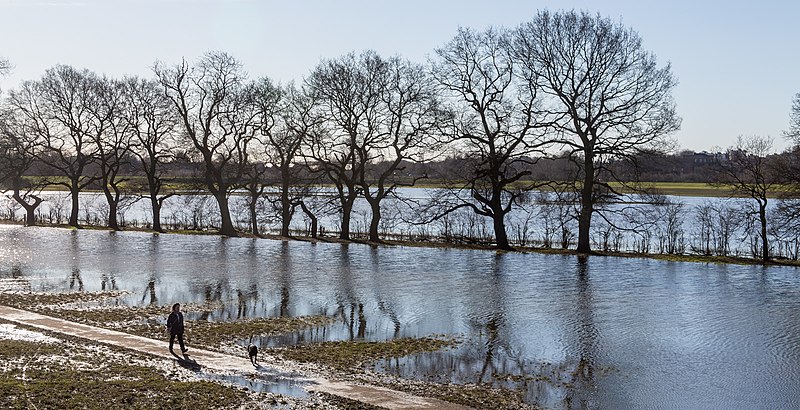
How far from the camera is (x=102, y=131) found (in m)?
69.8

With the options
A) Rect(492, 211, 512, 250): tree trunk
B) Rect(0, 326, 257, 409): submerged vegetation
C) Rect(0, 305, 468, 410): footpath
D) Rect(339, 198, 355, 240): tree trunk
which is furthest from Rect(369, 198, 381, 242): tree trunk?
Rect(0, 326, 257, 409): submerged vegetation

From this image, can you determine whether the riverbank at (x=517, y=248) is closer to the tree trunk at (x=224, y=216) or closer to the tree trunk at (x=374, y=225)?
the tree trunk at (x=374, y=225)

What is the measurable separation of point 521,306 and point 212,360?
1317cm

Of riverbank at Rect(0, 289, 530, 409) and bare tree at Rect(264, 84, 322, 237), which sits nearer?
riverbank at Rect(0, 289, 530, 409)

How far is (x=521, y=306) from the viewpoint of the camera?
95.5 ft

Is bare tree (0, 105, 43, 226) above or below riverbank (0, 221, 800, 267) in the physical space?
above

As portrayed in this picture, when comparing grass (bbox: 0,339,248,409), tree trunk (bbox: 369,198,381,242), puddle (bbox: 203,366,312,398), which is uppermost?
tree trunk (bbox: 369,198,381,242)

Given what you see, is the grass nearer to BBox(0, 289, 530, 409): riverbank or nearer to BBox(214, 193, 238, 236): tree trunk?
BBox(0, 289, 530, 409): riverbank

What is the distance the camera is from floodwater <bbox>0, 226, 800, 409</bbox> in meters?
18.8

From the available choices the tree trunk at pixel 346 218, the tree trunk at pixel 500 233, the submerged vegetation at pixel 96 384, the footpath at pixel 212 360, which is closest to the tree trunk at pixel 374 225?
the tree trunk at pixel 346 218

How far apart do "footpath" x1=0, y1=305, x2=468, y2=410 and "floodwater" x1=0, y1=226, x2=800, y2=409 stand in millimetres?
2166

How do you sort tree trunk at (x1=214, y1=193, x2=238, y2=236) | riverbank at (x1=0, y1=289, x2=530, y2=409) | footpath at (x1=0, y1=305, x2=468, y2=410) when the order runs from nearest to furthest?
riverbank at (x1=0, y1=289, x2=530, y2=409) < footpath at (x1=0, y1=305, x2=468, y2=410) < tree trunk at (x1=214, y1=193, x2=238, y2=236)

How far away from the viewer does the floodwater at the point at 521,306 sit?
18.8m

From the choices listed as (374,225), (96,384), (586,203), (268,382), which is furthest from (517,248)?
(96,384)
